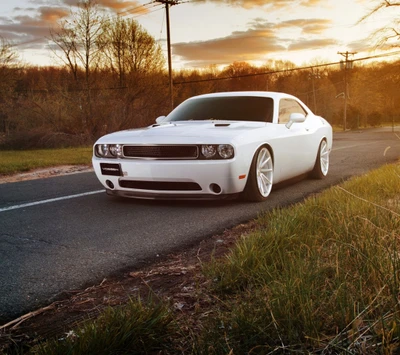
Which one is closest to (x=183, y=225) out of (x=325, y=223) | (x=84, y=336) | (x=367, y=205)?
(x=325, y=223)

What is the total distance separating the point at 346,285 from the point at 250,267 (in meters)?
0.73

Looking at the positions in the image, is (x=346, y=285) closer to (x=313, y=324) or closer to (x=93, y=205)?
(x=313, y=324)

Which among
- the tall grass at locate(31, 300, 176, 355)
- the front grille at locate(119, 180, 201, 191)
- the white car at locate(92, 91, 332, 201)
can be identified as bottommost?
the tall grass at locate(31, 300, 176, 355)

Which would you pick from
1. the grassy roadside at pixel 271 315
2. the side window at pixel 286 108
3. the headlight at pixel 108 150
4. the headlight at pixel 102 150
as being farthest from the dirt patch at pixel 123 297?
the side window at pixel 286 108

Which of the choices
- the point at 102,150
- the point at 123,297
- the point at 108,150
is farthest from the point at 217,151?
the point at 123,297

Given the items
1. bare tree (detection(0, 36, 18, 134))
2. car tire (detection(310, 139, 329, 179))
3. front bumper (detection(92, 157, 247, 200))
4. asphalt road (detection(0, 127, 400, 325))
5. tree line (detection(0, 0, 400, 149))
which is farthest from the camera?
bare tree (detection(0, 36, 18, 134))

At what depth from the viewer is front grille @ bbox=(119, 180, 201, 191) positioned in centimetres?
525

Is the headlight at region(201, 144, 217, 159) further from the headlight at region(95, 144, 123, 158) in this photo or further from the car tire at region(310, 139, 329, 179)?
the car tire at region(310, 139, 329, 179)

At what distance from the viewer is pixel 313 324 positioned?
1840mm

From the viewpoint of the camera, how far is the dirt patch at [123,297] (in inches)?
88.7

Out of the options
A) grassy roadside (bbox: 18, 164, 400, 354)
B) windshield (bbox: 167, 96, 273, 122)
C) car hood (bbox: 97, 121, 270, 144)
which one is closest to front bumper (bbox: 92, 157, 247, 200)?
car hood (bbox: 97, 121, 270, 144)

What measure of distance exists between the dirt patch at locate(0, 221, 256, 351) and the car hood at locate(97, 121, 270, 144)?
5.86 feet

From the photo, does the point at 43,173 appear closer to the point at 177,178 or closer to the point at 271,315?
the point at 177,178

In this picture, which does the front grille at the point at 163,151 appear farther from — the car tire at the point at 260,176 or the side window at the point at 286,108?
the side window at the point at 286,108
